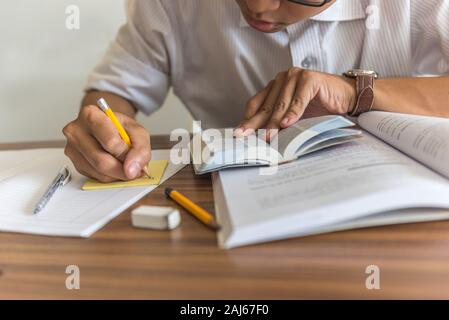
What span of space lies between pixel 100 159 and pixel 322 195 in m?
0.31

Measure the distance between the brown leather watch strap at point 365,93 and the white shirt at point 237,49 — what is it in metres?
0.18

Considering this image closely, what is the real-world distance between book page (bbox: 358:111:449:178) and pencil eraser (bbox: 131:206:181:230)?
298 mm

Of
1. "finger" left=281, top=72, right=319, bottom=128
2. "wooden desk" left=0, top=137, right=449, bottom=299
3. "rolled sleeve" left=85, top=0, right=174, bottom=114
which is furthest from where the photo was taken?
"rolled sleeve" left=85, top=0, right=174, bottom=114

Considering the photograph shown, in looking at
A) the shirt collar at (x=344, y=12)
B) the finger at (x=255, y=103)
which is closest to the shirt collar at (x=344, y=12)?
the shirt collar at (x=344, y=12)

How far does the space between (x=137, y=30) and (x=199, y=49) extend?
0.47 feet

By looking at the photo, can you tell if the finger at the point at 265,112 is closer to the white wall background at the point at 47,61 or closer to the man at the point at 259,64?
the man at the point at 259,64

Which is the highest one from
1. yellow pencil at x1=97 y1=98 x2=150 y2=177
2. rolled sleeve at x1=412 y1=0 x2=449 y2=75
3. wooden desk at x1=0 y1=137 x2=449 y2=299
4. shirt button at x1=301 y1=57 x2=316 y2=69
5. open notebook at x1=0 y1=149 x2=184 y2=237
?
rolled sleeve at x1=412 y1=0 x2=449 y2=75

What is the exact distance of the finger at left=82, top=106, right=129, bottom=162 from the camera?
597 millimetres

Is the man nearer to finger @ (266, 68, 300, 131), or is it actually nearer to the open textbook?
finger @ (266, 68, 300, 131)

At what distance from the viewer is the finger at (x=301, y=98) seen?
2.19 ft

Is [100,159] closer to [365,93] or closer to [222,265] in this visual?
[222,265]

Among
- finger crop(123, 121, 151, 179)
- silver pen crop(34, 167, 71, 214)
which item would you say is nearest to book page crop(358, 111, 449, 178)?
finger crop(123, 121, 151, 179)

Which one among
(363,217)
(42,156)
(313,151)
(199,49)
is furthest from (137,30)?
(363,217)
